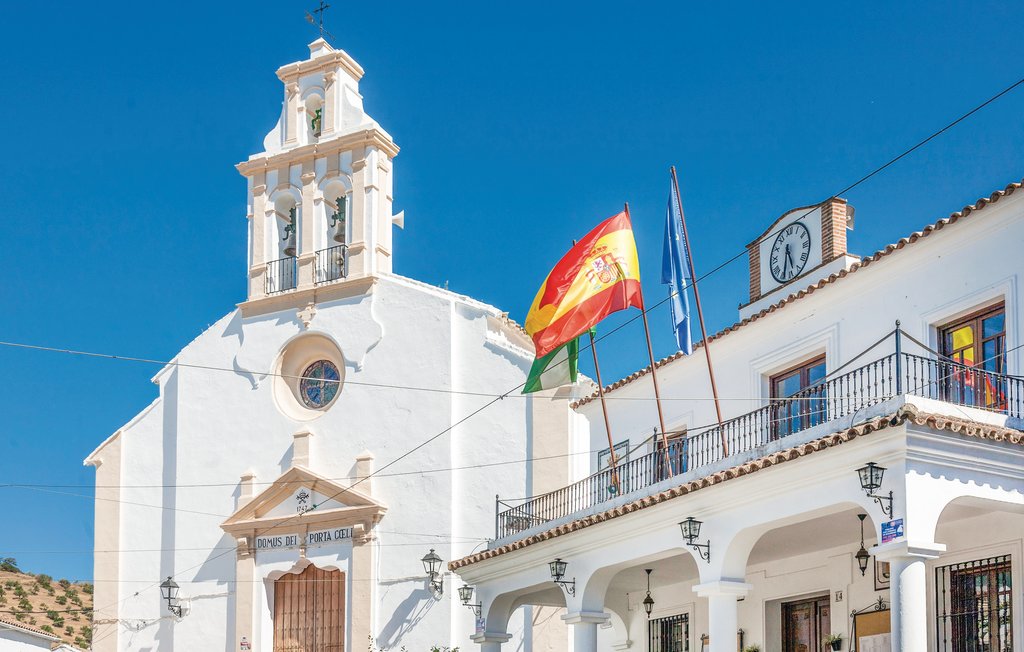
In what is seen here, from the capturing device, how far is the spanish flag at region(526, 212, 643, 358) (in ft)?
62.8

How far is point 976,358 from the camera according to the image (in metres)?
15.5

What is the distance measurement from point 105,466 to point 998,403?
19.2 m

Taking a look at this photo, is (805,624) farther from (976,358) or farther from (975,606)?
(976,358)

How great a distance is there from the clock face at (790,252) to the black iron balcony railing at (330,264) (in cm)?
841

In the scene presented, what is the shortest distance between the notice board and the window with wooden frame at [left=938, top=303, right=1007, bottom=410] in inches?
114

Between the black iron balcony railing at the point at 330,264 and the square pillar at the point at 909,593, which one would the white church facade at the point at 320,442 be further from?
the square pillar at the point at 909,593

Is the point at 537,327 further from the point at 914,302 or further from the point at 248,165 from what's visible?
the point at 248,165

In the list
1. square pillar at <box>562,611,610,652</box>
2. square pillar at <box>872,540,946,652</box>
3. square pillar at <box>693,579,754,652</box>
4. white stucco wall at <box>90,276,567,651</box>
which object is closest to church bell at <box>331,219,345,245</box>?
white stucco wall at <box>90,276,567,651</box>

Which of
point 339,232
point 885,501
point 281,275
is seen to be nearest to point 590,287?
point 885,501

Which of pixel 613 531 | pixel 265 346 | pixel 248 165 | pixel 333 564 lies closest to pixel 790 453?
pixel 613 531

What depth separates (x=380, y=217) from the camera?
27500 millimetres

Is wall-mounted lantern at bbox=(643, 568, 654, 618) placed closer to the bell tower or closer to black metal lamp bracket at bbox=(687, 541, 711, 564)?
black metal lamp bracket at bbox=(687, 541, 711, 564)

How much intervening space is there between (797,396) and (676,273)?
2.29 m

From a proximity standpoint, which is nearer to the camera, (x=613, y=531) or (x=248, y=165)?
(x=613, y=531)
